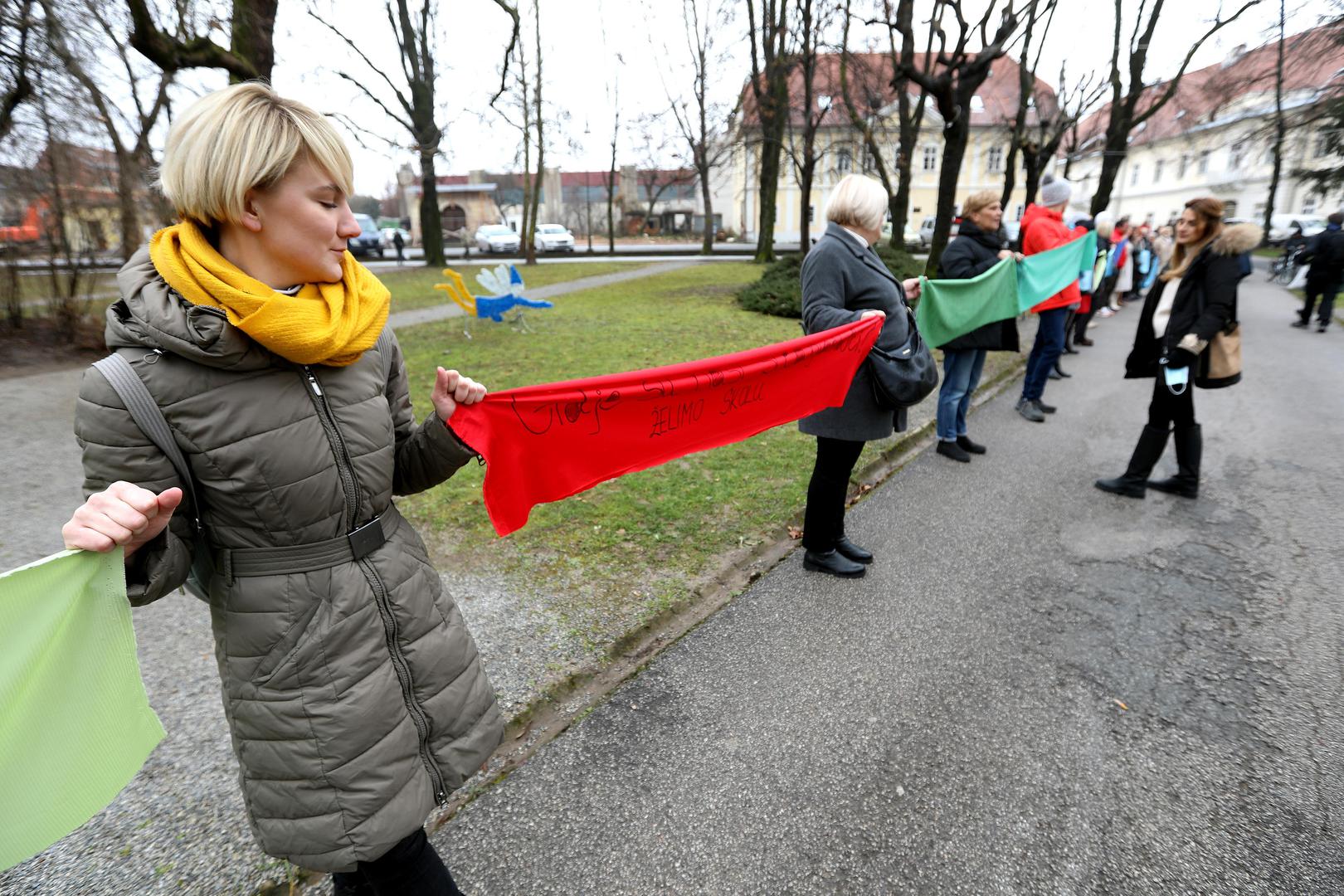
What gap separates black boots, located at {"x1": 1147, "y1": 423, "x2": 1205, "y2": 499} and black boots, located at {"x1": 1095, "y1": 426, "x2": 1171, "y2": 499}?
4.2 inches

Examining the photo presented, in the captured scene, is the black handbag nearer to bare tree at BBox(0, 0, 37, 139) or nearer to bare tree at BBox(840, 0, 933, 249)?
bare tree at BBox(0, 0, 37, 139)

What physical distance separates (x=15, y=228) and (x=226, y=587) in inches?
→ 435

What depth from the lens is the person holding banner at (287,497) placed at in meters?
1.27

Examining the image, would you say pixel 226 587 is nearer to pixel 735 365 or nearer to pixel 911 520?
pixel 735 365

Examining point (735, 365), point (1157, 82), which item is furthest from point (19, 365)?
point (1157, 82)

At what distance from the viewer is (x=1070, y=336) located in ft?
35.5

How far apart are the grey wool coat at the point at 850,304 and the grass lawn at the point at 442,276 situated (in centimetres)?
1226

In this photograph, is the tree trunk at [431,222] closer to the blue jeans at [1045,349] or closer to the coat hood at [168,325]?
the blue jeans at [1045,349]

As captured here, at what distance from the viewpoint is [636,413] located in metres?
2.67

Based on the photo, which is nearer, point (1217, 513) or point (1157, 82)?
point (1217, 513)

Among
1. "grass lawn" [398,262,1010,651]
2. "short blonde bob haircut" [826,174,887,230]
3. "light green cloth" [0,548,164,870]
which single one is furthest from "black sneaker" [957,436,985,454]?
"light green cloth" [0,548,164,870]

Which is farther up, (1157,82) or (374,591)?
(1157,82)

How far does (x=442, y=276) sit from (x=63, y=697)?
2139cm

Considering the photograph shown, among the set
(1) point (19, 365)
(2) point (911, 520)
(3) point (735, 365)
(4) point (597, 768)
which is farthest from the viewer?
(1) point (19, 365)
